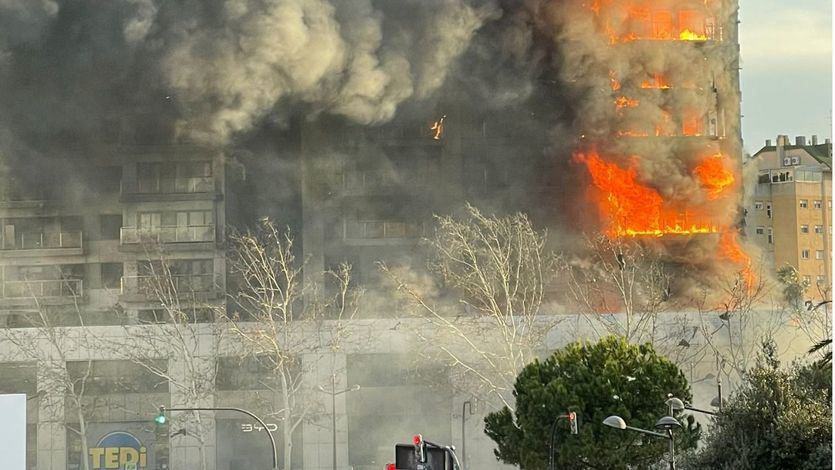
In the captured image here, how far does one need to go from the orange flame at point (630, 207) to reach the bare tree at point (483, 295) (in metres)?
2.63

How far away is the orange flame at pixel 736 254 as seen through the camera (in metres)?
45.1

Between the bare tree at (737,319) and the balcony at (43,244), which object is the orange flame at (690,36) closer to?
the bare tree at (737,319)

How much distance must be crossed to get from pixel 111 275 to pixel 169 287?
1.85 meters

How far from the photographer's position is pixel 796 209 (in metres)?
45.7

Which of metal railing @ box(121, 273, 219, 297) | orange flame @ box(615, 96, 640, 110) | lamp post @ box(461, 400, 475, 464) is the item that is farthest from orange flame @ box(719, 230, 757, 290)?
metal railing @ box(121, 273, 219, 297)

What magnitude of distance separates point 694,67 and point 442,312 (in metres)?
11.2

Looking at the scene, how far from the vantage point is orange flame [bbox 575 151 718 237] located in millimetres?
44969

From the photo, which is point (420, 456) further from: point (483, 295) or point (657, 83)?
point (657, 83)

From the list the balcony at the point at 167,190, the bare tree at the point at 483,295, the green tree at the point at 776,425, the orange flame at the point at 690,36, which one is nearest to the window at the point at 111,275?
the balcony at the point at 167,190

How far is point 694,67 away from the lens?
148ft

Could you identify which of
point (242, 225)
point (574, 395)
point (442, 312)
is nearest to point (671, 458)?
point (574, 395)

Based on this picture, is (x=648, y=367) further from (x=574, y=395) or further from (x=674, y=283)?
(x=674, y=283)

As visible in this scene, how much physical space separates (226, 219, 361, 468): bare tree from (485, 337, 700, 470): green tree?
1179 cm

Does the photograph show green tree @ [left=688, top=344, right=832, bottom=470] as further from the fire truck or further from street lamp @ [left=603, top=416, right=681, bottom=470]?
the fire truck
